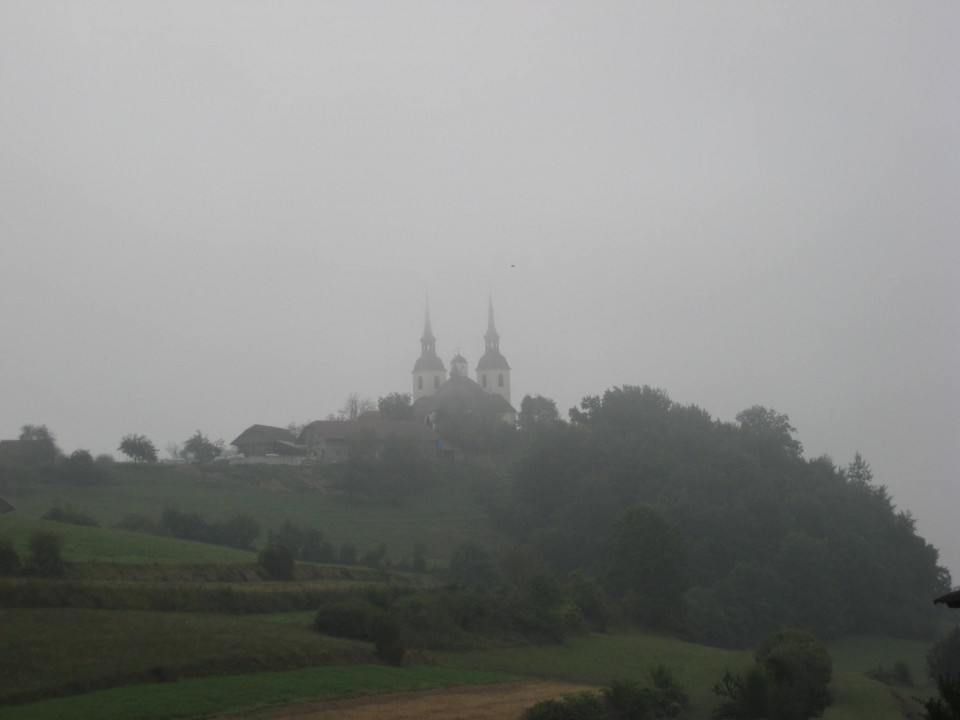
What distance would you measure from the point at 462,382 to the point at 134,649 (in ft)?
322

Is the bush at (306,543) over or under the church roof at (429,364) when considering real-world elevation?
under

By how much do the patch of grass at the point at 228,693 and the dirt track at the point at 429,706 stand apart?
1.32 ft

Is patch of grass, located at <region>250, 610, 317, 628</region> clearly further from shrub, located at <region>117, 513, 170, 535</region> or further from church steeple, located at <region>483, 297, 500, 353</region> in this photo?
church steeple, located at <region>483, 297, 500, 353</region>

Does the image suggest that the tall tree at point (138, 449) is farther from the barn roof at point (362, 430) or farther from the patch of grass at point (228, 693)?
the patch of grass at point (228, 693)

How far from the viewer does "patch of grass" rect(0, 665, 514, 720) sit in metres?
18.8

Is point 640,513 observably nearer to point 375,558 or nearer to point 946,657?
point 375,558

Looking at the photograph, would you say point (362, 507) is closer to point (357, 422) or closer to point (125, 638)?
point (357, 422)

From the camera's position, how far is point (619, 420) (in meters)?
82.2

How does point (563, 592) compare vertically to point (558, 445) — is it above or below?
below

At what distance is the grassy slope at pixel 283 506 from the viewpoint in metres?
60.0

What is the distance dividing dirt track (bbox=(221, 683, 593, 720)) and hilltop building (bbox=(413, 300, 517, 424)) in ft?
281

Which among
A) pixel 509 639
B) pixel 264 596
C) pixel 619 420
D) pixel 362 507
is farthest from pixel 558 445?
pixel 264 596

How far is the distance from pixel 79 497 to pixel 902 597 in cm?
5044

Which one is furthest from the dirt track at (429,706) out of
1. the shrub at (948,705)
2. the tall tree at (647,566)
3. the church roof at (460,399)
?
the church roof at (460,399)
